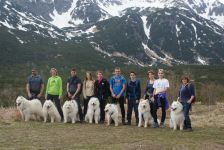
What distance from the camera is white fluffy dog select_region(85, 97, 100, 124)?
1823 cm

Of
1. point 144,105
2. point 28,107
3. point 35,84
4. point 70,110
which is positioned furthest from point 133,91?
point 28,107

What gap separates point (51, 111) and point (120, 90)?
119 inches

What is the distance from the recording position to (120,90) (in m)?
18.3

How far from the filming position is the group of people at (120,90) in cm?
1711

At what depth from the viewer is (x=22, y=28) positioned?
647 ft

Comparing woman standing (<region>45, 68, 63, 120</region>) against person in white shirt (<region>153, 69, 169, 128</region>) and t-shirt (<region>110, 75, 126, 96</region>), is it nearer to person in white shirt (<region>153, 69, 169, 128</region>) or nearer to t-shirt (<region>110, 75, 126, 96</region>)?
t-shirt (<region>110, 75, 126, 96</region>)

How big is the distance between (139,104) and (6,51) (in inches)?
5941

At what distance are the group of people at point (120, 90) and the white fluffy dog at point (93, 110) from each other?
430 millimetres

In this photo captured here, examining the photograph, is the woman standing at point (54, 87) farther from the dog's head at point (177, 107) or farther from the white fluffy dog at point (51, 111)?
the dog's head at point (177, 107)

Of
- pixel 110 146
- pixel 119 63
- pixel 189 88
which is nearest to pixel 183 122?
pixel 189 88

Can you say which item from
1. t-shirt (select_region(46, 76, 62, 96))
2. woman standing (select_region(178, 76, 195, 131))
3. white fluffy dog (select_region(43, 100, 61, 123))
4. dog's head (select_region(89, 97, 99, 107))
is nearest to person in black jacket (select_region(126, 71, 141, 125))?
dog's head (select_region(89, 97, 99, 107))

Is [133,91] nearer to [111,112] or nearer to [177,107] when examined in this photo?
[111,112]

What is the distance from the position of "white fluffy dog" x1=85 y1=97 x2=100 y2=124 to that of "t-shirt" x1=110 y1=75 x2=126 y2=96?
853 millimetres

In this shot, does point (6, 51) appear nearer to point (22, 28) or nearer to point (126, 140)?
point (22, 28)
